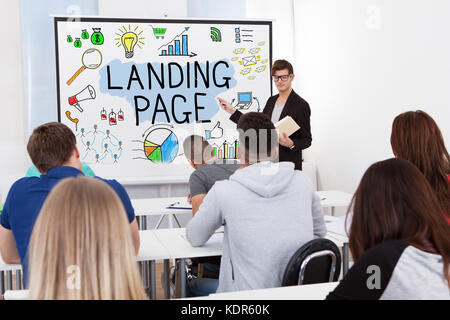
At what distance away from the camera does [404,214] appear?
4.10 feet

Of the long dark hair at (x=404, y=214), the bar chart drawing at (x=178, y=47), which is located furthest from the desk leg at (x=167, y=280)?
the bar chart drawing at (x=178, y=47)

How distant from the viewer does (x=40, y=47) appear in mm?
4867

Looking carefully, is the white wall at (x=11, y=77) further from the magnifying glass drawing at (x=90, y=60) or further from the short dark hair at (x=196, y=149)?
the short dark hair at (x=196, y=149)

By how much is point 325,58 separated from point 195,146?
8.86 ft

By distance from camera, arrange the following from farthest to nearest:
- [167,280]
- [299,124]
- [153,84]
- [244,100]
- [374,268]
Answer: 1. [244,100]
2. [153,84]
3. [299,124]
4. [167,280]
5. [374,268]

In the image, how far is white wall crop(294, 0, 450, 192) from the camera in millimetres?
3643

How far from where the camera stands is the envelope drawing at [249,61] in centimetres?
512

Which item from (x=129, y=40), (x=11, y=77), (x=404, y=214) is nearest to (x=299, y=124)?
(x=129, y=40)

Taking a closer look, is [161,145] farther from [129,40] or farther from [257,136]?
[257,136]

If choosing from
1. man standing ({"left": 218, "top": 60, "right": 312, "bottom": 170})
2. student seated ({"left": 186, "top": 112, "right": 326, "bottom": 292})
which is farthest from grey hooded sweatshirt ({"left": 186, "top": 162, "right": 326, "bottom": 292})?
man standing ({"left": 218, "top": 60, "right": 312, "bottom": 170})

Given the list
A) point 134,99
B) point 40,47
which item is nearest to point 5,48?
point 40,47

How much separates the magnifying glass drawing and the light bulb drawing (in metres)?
0.22

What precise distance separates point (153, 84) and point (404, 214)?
3.95 meters

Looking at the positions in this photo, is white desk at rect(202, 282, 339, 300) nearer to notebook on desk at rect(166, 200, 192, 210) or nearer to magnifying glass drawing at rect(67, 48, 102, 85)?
notebook on desk at rect(166, 200, 192, 210)
